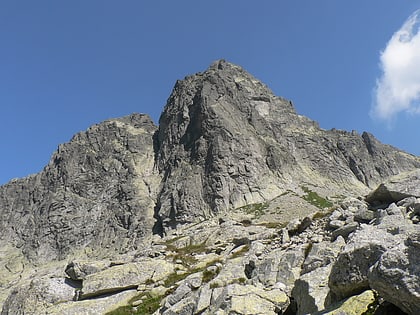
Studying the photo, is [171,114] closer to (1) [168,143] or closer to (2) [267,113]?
(1) [168,143]

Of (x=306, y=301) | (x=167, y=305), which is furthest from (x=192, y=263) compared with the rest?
(x=306, y=301)

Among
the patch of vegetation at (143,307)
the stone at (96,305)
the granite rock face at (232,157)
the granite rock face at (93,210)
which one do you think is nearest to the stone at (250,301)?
the patch of vegetation at (143,307)

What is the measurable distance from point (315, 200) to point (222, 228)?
81697mm

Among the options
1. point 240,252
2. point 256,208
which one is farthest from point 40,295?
point 256,208

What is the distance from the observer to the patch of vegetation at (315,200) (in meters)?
119

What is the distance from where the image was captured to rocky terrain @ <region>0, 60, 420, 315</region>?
33.0 feet

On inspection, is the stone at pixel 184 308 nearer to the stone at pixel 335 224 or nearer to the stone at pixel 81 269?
the stone at pixel 335 224

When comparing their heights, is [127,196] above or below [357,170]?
below

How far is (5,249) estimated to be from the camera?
187m

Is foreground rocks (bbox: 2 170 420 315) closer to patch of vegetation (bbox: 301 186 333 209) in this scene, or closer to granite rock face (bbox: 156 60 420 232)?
patch of vegetation (bbox: 301 186 333 209)

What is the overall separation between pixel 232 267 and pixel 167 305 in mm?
4512

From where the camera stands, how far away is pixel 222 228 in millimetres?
51406

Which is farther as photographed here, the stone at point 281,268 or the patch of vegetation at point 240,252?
the patch of vegetation at point 240,252

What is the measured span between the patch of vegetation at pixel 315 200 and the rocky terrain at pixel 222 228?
102 centimetres
